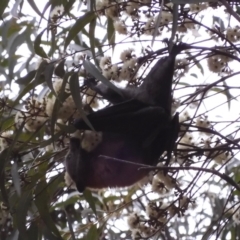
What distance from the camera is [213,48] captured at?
165 cm

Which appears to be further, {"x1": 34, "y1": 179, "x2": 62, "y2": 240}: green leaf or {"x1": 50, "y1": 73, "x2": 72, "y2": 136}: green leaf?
{"x1": 34, "y1": 179, "x2": 62, "y2": 240}: green leaf

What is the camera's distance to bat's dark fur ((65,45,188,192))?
5.70 ft

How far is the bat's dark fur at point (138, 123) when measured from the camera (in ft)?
5.70

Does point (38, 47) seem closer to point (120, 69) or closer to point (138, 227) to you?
point (120, 69)

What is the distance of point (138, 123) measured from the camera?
1.81m

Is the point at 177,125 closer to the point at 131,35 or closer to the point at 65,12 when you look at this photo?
the point at 131,35

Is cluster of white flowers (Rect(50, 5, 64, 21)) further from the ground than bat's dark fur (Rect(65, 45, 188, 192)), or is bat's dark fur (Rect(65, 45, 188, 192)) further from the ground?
cluster of white flowers (Rect(50, 5, 64, 21))

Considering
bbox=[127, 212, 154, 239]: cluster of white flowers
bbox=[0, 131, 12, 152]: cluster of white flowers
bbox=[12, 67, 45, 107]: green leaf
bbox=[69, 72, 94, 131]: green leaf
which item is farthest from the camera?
bbox=[127, 212, 154, 239]: cluster of white flowers

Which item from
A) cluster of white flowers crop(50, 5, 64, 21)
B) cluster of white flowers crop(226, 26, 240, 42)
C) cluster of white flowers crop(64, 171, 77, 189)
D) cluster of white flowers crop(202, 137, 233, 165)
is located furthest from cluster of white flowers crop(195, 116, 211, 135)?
cluster of white flowers crop(50, 5, 64, 21)

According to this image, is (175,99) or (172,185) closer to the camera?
(172,185)

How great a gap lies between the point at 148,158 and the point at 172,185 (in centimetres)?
Result: 22

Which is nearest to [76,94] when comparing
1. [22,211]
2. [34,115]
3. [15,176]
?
[34,115]

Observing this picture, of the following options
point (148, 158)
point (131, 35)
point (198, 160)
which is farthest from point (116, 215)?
point (131, 35)

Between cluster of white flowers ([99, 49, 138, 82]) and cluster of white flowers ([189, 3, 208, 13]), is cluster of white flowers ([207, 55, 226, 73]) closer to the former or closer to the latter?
cluster of white flowers ([189, 3, 208, 13])
